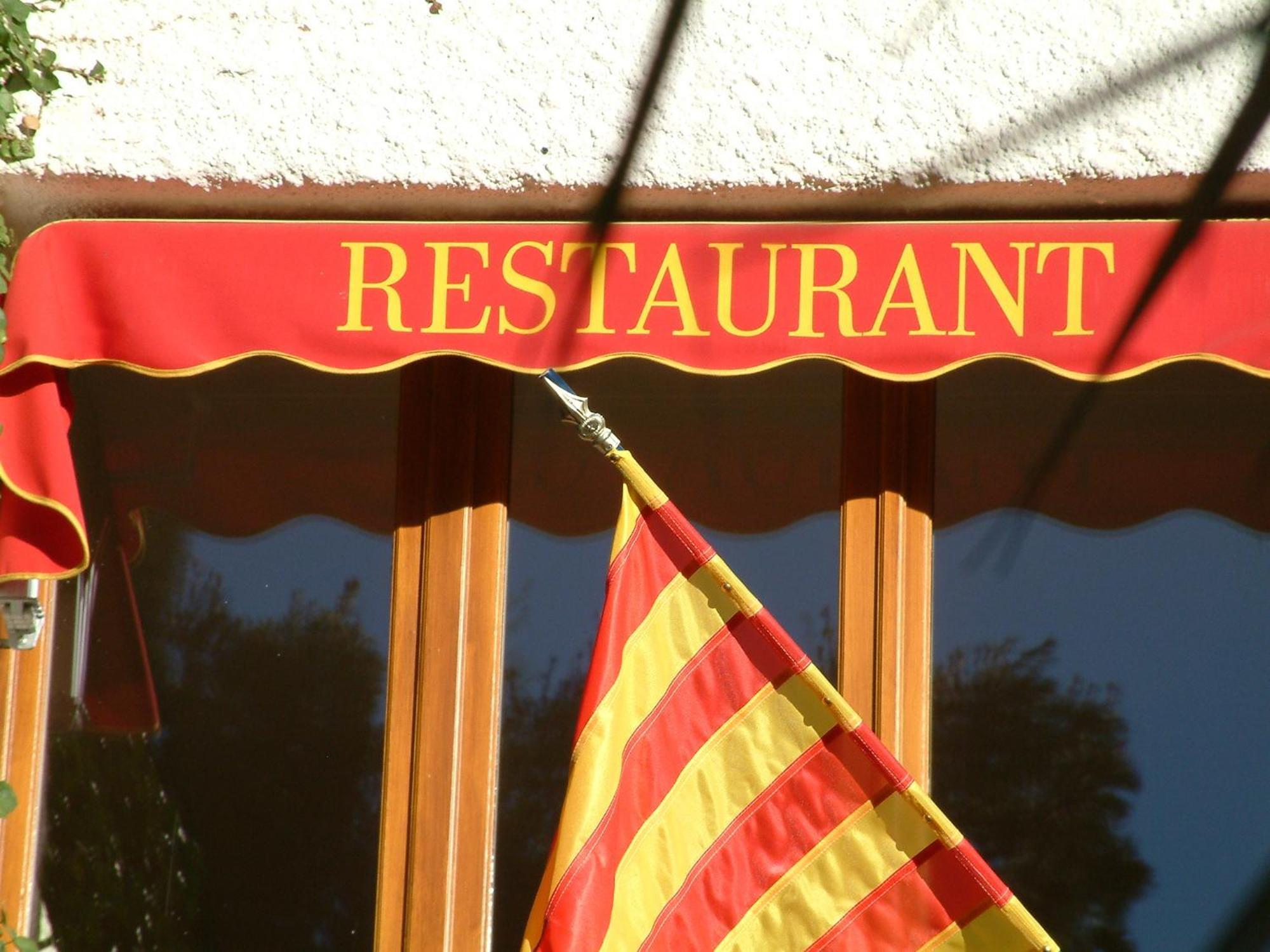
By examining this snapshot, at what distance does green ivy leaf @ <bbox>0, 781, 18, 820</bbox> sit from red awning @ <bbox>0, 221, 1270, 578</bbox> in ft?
1.60

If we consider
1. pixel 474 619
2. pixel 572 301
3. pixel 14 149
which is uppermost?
pixel 14 149

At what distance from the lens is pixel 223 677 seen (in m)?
4.61

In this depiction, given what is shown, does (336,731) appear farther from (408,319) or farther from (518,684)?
(408,319)

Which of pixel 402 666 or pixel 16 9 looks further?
pixel 402 666

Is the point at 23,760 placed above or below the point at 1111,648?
below

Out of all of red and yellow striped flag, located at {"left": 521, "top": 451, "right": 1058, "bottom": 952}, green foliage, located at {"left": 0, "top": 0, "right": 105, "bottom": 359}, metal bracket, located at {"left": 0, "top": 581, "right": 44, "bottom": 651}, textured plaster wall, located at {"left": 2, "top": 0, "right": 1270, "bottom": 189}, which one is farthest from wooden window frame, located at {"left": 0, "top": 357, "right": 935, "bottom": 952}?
green foliage, located at {"left": 0, "top": 0, "right": 105, "bottom": 359}

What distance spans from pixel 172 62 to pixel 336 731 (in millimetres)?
1628

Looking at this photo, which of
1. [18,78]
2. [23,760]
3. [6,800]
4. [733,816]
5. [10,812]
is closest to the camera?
[733,816]

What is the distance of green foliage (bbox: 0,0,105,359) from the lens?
4.39 meters

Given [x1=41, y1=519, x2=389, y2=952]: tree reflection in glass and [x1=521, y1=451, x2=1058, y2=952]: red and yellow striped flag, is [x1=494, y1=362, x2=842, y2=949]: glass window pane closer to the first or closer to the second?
[x1=41, y1=519, x2=389, y2=952]: tree reflection in glass

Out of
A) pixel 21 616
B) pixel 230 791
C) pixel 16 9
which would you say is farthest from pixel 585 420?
pixel 16 9

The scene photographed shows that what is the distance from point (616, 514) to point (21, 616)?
138 centimetres

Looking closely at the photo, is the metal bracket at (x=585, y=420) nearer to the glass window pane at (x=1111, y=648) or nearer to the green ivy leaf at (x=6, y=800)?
the glass window pane at (x=1111, y=648)

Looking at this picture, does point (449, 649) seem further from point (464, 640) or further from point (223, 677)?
point (223, 677)
